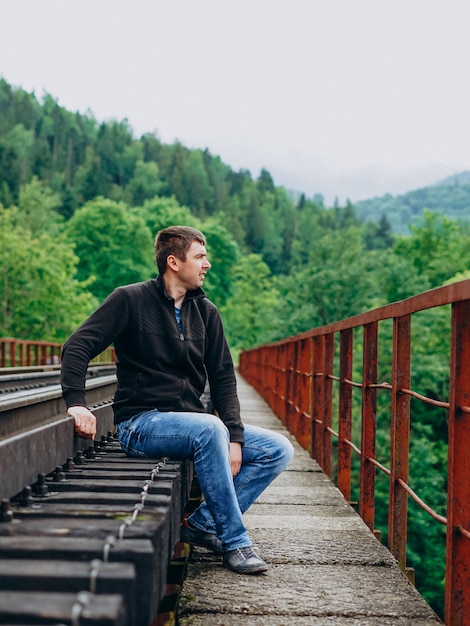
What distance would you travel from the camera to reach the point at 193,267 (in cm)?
448

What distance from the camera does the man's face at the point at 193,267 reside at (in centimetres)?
447

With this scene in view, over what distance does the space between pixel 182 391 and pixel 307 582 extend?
3.74 ft

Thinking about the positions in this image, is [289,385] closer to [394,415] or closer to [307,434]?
[307,434]

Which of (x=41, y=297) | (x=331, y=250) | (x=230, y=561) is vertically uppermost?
(x=331, y=250)

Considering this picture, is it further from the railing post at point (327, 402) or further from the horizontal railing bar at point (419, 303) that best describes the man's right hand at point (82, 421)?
the railing post at point (327, 402)

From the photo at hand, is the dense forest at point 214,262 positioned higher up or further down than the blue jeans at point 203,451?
higher up

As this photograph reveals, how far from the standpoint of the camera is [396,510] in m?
4.37

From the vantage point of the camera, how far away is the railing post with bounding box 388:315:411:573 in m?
4.35

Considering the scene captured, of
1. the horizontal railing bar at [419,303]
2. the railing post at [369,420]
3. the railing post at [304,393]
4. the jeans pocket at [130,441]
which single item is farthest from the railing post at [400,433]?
the railing post at [304,393]

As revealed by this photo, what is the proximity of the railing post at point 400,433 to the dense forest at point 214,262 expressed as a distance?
99.7ft

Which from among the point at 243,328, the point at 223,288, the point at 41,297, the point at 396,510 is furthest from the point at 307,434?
the point at 243,328

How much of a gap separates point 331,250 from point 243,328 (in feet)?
84.4

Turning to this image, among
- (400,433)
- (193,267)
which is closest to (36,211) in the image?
(193,267)

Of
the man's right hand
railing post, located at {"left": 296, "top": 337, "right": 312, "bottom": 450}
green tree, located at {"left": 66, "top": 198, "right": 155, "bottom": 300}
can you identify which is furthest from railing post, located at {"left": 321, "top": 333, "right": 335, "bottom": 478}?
green tree, located at {"left": 66, "top": 198, "right": 155, "bottom": 300}
